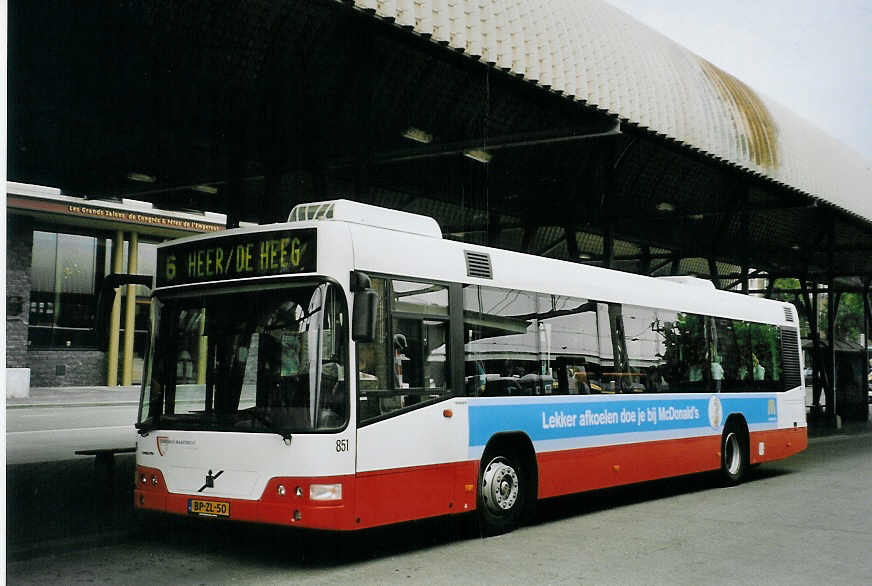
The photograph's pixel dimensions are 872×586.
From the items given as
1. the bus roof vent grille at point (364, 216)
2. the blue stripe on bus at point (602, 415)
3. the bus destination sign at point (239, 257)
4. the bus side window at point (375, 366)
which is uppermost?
the bus roof vent grille at point (364, 216)

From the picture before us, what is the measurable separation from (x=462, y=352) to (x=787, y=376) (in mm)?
8638

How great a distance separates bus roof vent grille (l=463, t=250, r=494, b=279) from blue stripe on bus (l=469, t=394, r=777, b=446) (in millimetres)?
1274

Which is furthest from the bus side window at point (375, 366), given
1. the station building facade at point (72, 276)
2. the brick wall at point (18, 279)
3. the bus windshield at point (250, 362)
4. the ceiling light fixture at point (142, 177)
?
the brick wall at point (18, 279)

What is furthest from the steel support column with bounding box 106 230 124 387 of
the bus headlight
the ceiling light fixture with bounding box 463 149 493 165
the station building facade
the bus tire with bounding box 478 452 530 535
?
the bus headlight

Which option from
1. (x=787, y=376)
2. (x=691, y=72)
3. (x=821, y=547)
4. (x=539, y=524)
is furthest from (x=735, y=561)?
(x=691, y=72)

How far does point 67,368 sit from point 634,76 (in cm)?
2828

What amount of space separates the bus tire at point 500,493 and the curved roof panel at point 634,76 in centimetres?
445

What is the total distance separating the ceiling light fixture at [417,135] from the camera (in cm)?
1519

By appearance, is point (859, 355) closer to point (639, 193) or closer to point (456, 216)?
point (639, 193)

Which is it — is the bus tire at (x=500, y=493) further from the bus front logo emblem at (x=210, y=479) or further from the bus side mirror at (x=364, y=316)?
the bus front logo emblem at (x=210, y=479)

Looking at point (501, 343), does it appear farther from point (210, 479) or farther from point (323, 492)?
point (210, 479)

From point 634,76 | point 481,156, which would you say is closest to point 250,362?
point 634,76

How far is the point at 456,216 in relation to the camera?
22625mm

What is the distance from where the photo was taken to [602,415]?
1083cm
